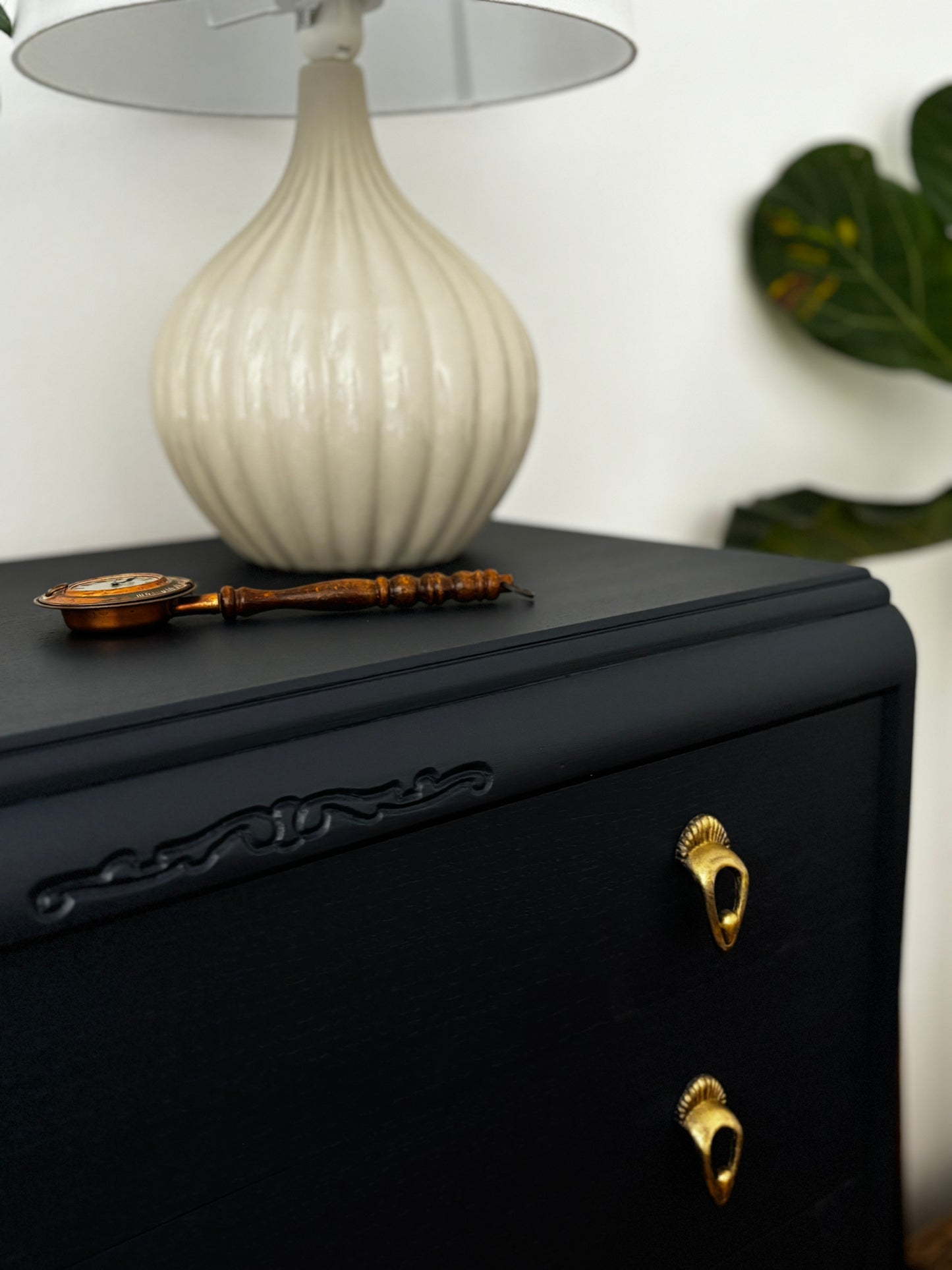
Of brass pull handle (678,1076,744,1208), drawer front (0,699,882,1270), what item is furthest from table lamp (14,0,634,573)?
brass pull handle (678,1076,744,1208)

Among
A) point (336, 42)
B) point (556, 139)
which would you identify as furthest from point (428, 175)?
point (336, 42)

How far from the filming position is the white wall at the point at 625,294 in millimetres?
953

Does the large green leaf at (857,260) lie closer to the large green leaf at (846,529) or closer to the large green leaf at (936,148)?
the large green leaf at (936,148)

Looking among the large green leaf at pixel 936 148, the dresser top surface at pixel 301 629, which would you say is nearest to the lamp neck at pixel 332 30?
the dresser top surface at pixel 301 629

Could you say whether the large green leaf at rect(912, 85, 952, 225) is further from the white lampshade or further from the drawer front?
the drawer front

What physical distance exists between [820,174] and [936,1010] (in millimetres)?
1248

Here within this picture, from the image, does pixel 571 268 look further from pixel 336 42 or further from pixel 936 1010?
pixel 936 1010

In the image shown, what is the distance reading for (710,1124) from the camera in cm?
66

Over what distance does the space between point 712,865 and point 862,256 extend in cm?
96

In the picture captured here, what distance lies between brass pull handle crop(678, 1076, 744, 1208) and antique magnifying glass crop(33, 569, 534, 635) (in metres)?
0.32

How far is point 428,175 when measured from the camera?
3.74ft

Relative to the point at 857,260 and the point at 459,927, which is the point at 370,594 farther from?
the point at 857,260

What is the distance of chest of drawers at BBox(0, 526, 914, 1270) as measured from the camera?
462 millimetres

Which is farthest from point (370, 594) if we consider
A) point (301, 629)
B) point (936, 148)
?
point (936, 148)
